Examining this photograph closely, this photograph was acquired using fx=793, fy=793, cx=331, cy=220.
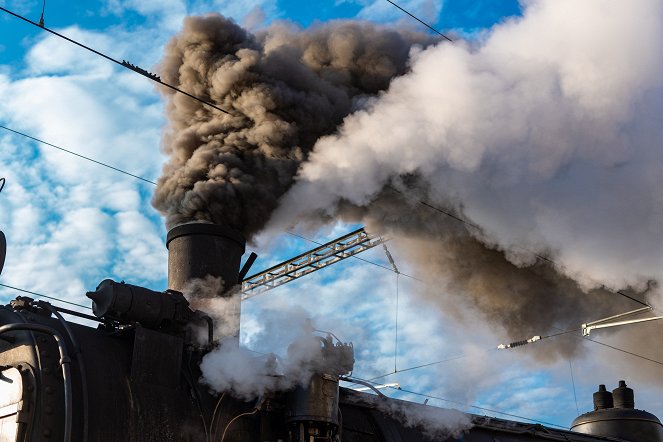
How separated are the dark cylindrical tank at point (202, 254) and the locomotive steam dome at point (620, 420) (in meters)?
5.83

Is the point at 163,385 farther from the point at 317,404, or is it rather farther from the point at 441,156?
the point at 441,156

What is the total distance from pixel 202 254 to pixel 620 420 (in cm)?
636

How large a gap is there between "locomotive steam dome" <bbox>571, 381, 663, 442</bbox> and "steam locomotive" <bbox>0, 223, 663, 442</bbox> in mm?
3506

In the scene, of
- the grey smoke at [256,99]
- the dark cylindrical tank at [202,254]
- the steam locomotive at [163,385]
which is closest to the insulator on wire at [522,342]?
the grey smoke at [256,99]

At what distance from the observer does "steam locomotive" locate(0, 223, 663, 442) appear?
4945mm

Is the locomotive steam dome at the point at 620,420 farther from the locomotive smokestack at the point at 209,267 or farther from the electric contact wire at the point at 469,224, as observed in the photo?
the locomotive smokestack at the point at 209,267

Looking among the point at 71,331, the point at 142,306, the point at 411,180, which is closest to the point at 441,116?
the point at 411,180

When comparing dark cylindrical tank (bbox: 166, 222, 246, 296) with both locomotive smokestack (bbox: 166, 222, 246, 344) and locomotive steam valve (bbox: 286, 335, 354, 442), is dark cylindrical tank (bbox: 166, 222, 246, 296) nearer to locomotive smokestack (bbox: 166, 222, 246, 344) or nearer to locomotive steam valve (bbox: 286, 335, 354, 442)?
locomotive smokestack (bbox: 166, 222, 246, 344)

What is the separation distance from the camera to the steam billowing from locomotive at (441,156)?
9055 millimetres

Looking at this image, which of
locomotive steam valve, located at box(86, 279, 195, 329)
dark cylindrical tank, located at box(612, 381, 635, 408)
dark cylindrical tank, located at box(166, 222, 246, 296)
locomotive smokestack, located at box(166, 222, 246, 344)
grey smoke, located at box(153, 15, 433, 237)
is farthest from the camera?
dark cylindrical tank, located at box(612, 381, 635, 408)

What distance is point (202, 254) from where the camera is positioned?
698cm

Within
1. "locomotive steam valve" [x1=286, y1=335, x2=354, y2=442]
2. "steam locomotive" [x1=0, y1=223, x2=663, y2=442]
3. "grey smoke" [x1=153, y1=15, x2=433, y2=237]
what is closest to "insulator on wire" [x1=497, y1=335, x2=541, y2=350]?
"grey smoke" [x1=153, y1=15, x2=433, y2=237]

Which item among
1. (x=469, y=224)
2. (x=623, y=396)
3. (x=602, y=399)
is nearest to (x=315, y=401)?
(x=469, y=224)

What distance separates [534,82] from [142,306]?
7.17 m
